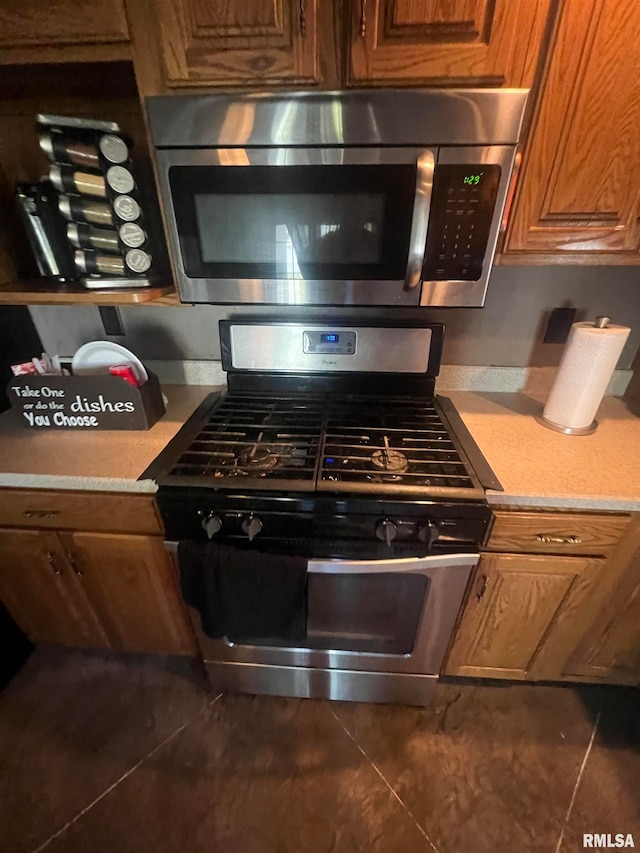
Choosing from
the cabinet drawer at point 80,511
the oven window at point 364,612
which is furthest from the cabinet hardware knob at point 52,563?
the oven window at point 364,612

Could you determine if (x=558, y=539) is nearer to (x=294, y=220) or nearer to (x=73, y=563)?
(x=294, y=220)

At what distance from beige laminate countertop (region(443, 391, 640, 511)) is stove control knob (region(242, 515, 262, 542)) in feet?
1.87

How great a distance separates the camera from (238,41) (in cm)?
82

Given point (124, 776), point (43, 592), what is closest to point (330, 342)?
point (43, 592)

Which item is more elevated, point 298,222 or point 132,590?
point 298,222

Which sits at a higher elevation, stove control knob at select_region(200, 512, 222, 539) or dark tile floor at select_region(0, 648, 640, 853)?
stove control knob at select_region(200, 512, 222, 539)

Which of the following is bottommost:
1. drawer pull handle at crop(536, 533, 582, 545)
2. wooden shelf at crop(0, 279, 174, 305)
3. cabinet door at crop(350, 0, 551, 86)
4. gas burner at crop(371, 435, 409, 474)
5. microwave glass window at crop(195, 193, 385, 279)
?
drawer pull handle at crop(536, 533, 582, 545)

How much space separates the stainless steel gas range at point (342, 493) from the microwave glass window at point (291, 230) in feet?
0.99

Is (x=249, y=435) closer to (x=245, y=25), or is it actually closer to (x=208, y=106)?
(x=208, y=106)

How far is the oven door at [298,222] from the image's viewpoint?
0.90 metres

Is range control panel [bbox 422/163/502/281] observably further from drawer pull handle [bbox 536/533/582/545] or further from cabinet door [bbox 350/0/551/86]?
drawer pull handle [bbox 536/533/582/545]

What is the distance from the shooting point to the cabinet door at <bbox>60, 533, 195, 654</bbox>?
3.80ft

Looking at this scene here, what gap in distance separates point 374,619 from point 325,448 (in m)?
0.53

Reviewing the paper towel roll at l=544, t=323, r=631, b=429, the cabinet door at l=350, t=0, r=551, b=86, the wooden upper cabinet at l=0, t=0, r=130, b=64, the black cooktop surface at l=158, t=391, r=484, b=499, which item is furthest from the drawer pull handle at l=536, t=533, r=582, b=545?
the wooden upper cabinet at l=0, t=0, r=130, b=64
